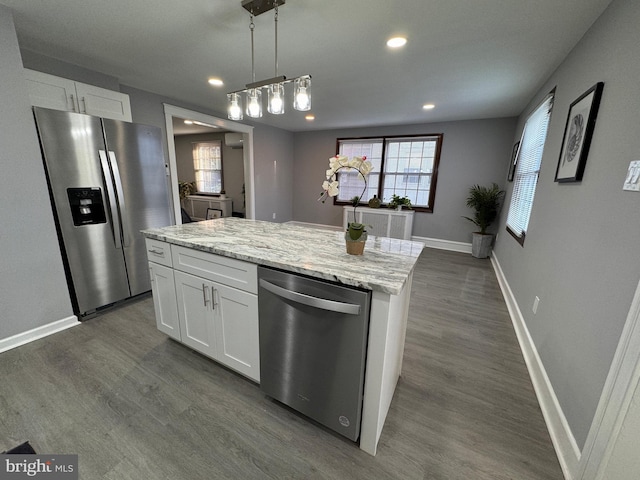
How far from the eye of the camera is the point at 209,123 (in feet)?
13.9

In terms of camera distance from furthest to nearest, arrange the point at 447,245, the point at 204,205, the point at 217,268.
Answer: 1. the point at 204,205
2. the point at 447,245
3. the point at 217,268

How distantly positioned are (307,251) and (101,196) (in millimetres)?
2254

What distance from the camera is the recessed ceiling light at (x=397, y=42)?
1963 mm

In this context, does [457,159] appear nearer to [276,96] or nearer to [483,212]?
[483,212]

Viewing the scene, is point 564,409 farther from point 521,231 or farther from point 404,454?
point 521,231

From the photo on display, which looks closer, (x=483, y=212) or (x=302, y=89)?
(x=302, y=89)

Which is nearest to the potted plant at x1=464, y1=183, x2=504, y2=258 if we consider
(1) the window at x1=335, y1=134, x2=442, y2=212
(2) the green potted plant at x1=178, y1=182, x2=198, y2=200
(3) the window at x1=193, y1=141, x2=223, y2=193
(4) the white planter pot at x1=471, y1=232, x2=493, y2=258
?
(4) the white planter pot at x1=471, y1=232, x2=493, y2=258

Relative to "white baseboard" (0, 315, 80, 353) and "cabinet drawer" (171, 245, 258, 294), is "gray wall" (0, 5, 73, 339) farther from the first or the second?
"cabinet drawer" (171, 245, 258, 294)

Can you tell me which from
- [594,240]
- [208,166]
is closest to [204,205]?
[208,166]

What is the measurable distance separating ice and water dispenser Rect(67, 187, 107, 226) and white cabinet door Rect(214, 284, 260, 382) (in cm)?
173

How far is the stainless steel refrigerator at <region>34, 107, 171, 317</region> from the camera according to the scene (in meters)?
2.12

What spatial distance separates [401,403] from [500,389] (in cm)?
72

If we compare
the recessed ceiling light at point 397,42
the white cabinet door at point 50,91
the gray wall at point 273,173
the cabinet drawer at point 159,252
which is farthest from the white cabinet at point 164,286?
the gray wall at point 273,173

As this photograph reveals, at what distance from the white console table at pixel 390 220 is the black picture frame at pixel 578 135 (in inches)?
123
